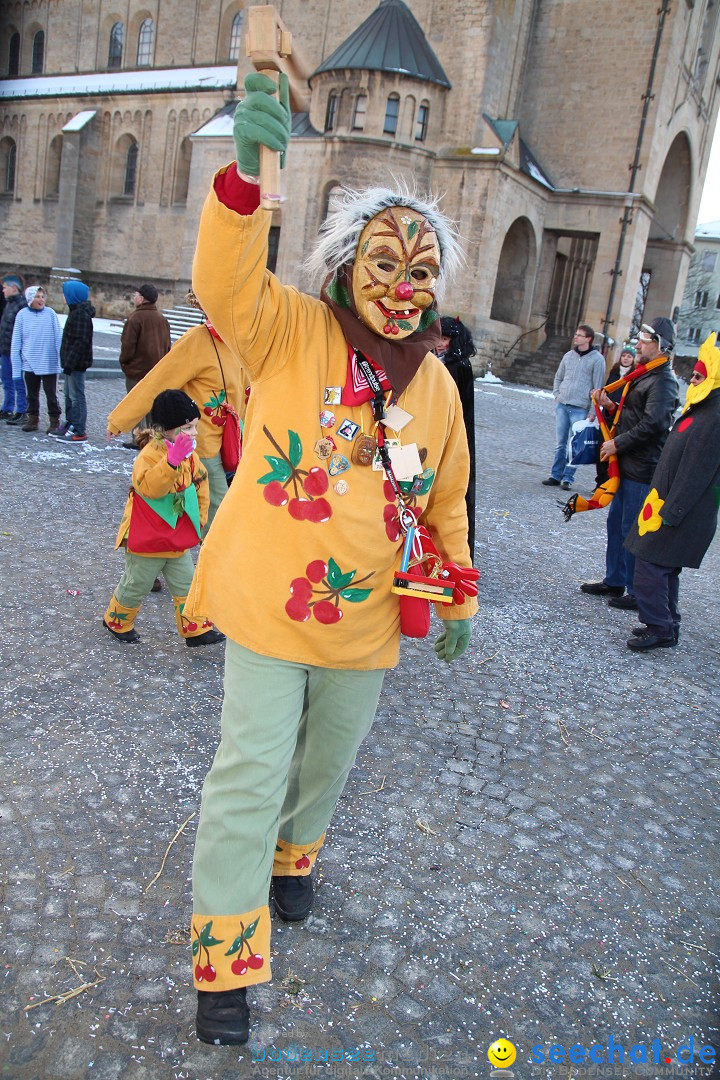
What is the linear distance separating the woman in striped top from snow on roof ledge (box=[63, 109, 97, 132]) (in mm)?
32656

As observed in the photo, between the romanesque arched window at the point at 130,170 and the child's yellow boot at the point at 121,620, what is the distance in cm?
3809

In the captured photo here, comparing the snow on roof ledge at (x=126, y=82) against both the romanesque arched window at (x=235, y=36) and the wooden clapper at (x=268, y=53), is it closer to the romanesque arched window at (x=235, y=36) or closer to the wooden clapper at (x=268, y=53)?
the romanesque arched window at (x=235, y=36)

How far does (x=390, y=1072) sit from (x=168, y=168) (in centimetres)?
3906

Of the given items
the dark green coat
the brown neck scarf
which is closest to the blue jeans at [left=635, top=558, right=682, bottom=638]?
the dark green coat

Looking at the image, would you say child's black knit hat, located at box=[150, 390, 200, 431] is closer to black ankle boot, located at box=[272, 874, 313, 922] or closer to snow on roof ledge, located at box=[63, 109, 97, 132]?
black ankle boot, located at box=[272, 874, 313, 922]

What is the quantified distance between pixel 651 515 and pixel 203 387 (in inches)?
123

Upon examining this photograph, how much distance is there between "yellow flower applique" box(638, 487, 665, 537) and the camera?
213 inches

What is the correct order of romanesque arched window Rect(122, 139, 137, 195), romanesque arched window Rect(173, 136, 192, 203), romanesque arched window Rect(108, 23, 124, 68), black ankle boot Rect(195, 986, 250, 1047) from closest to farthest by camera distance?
black ankle boot Rect(195, 986, 250, 1047)
romanesque arched window Rect(173, 136, 192, 203)
romanesque arched window Rect(122, 139, 137, 195)
romanesque arched window Rect(108, 23, 124, 68)

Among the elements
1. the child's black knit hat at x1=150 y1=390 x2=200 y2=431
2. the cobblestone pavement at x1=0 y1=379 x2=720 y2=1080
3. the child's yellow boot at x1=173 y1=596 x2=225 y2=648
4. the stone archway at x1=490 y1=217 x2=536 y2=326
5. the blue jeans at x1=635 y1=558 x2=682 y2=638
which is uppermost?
the stone archway at x1=490 y1=217 x2=536 y2=326

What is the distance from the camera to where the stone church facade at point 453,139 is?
2686 cm

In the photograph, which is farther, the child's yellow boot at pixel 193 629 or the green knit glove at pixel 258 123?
the child's yellow boot at pixel 193 629

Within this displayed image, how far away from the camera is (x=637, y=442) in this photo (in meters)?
6.12

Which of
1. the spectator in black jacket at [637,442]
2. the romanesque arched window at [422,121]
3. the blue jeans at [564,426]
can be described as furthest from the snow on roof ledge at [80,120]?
the spectator in black jacket at [637,442]

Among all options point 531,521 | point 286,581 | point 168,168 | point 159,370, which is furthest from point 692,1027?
point 168,168
